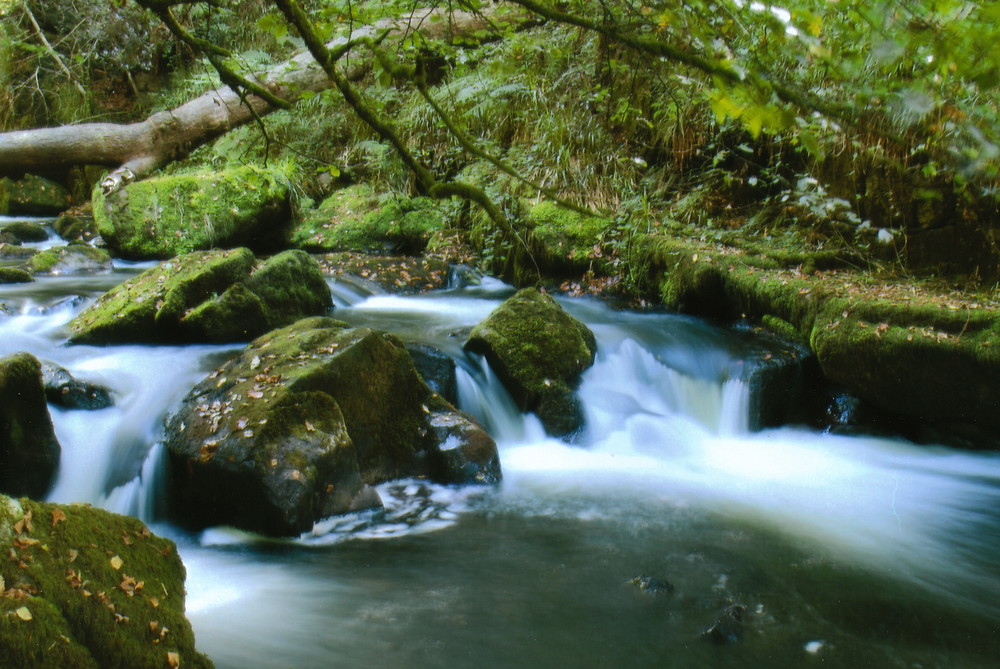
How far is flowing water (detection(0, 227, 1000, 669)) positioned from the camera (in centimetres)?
314

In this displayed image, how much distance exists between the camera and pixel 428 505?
4539 mm

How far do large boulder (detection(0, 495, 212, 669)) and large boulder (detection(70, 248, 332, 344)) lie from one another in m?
3.96

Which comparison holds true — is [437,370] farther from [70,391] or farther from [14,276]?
[14,276]

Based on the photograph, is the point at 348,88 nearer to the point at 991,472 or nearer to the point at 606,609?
the point at 606,609

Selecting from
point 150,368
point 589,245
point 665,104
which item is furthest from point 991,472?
point 150,368

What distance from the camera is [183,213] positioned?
988 cm

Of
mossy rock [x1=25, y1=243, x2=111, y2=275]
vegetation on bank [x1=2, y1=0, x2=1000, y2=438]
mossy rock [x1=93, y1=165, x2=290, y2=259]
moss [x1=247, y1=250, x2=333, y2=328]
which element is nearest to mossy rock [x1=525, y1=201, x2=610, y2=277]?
vegetation on bank [x1=2, y1=0, x2=1000, y2=438]

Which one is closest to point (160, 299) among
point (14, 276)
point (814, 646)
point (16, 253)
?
point (14, 276)

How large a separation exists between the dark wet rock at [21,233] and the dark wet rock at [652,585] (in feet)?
34.4

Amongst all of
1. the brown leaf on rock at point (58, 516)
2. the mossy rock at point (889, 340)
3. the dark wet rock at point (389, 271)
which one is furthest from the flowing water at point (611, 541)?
the dark wet rock at point (389, 271)

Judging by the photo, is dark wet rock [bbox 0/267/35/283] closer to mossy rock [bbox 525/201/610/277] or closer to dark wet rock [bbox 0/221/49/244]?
dark wet rock [bbox 0/221/49/244]

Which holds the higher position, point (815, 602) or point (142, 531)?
point (142, 531)

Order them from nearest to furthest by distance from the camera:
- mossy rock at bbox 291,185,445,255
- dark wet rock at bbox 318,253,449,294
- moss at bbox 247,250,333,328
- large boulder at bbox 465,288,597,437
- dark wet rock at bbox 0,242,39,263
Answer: large boulder at bbox 465,288,597,437, moss at bbox 247,250,333,328, dark wet rock at bbox 318,253,449,294, dark wet rock at bbox 0,242,39,263, mossy rock at bbox 291,185,445,255

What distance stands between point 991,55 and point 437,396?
165 inches
